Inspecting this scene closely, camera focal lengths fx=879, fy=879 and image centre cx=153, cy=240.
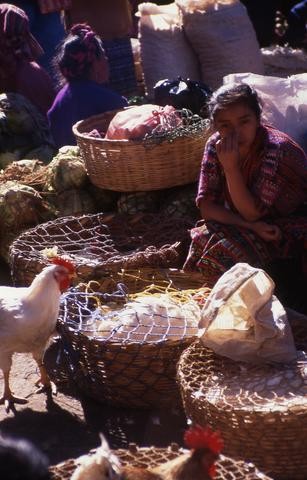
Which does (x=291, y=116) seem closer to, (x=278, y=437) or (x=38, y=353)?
(x=38, y=353)

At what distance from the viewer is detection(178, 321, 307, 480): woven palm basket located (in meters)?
3.30

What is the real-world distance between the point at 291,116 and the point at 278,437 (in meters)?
2.50

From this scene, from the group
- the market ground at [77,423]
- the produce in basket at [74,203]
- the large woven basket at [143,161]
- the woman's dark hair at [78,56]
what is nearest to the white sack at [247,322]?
the market ground at [77,423]

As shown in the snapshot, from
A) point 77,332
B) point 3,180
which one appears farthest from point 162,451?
point 3,180

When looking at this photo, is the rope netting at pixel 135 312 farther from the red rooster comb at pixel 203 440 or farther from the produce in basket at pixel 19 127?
the produce in basket at pixel 19 127

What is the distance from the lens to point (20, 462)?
8.66ft

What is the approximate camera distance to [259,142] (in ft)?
14.5

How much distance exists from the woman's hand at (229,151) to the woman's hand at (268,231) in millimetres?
320

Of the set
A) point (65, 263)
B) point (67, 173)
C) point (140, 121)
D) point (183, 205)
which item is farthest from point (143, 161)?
point (65, 263)

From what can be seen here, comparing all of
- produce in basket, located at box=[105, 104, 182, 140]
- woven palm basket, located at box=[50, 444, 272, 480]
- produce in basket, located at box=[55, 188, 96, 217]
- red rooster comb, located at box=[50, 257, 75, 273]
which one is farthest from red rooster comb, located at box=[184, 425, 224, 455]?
produce in basket, located at box=[55, 188, 96, 217]

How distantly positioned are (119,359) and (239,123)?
4.31 feet

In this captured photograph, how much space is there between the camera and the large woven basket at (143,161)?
5.13 meters

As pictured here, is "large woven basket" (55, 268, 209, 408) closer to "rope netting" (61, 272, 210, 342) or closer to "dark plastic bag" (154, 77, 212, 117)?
"rope netting" (61, 272, 210, 342)

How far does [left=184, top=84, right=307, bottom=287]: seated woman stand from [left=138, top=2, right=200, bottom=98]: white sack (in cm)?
327
